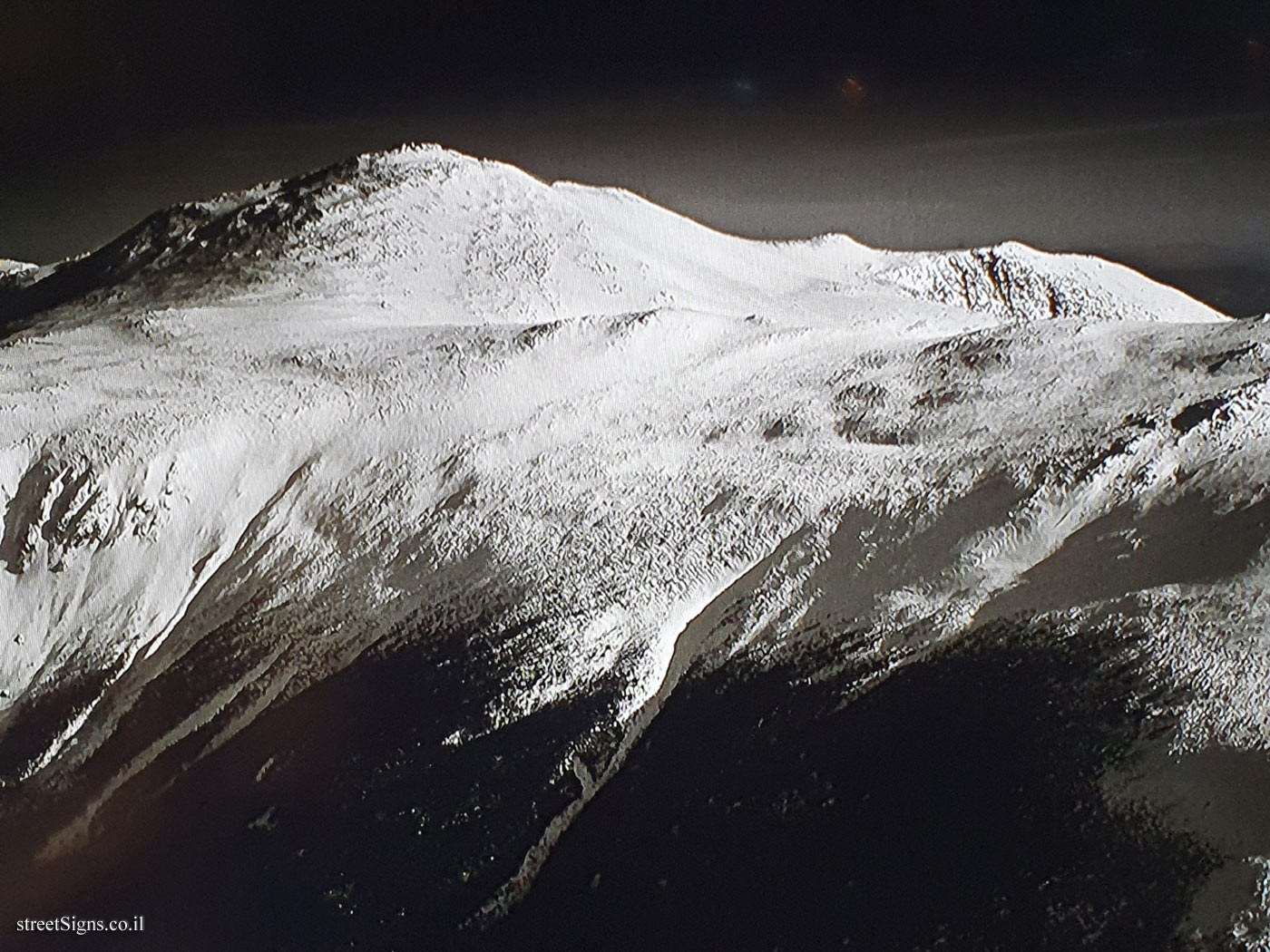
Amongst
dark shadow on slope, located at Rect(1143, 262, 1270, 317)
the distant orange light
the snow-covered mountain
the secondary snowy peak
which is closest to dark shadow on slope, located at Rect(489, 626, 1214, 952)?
the snow-covered mountain

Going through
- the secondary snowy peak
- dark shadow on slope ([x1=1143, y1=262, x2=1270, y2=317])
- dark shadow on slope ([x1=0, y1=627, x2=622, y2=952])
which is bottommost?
dark shadow on slope ([x1=0, y1=627, x2=622, y2=952])

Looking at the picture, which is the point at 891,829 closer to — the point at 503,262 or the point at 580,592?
the point at 580,592

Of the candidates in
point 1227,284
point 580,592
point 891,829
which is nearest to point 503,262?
point 580,592

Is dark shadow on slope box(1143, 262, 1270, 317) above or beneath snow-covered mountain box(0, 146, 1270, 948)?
above

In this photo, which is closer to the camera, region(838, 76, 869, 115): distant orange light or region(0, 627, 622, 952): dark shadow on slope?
region(0, 627, 622, 952): dark shadow on slope

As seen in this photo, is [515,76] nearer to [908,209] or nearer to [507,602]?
[908,209]

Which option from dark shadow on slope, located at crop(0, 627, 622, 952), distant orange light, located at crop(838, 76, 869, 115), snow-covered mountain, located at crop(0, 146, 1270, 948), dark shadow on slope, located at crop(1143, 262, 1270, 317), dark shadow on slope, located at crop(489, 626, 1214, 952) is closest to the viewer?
dark shadow on slope, located at crop(489, 626, 1214, 952)

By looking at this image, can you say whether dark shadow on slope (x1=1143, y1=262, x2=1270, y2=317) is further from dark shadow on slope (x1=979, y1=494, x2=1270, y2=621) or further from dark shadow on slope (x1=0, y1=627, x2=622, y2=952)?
dark shadow on slope (x1=0, y1=627, x2=622, y2=952)
